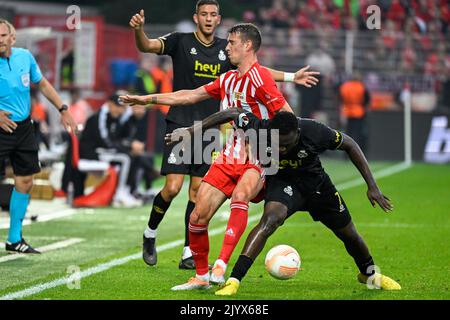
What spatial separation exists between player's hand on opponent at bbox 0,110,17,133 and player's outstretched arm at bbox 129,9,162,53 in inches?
71.0

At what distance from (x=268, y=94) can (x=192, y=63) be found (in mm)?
1754

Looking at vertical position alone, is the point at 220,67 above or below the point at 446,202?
above

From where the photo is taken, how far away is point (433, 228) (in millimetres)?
15133

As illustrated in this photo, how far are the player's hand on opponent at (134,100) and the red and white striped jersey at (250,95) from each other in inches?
27.0

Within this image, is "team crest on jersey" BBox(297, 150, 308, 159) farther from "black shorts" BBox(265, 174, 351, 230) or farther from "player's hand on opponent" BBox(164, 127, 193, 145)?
"player's hand on opponent" BBox(164, 127, 193, 145)

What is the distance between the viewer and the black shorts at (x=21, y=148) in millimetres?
12031

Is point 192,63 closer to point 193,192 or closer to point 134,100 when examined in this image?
point 193,192

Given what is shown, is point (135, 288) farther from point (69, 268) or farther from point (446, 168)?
point (446, 168)

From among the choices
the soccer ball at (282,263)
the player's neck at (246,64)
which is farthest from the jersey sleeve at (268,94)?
the soccer ball at (282,263)

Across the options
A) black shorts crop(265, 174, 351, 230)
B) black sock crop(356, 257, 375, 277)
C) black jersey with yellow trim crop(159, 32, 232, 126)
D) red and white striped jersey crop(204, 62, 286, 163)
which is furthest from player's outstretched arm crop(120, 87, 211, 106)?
black sock crop(356, 257, 375, 277)

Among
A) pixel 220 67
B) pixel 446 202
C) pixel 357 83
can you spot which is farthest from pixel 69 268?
pixel 357 83

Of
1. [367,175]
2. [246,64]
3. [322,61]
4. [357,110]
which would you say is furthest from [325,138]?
[322,61]

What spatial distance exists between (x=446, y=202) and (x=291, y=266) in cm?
1001

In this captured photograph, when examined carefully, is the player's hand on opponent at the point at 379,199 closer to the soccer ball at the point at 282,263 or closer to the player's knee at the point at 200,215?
the soccer ball at the point at 282,263
